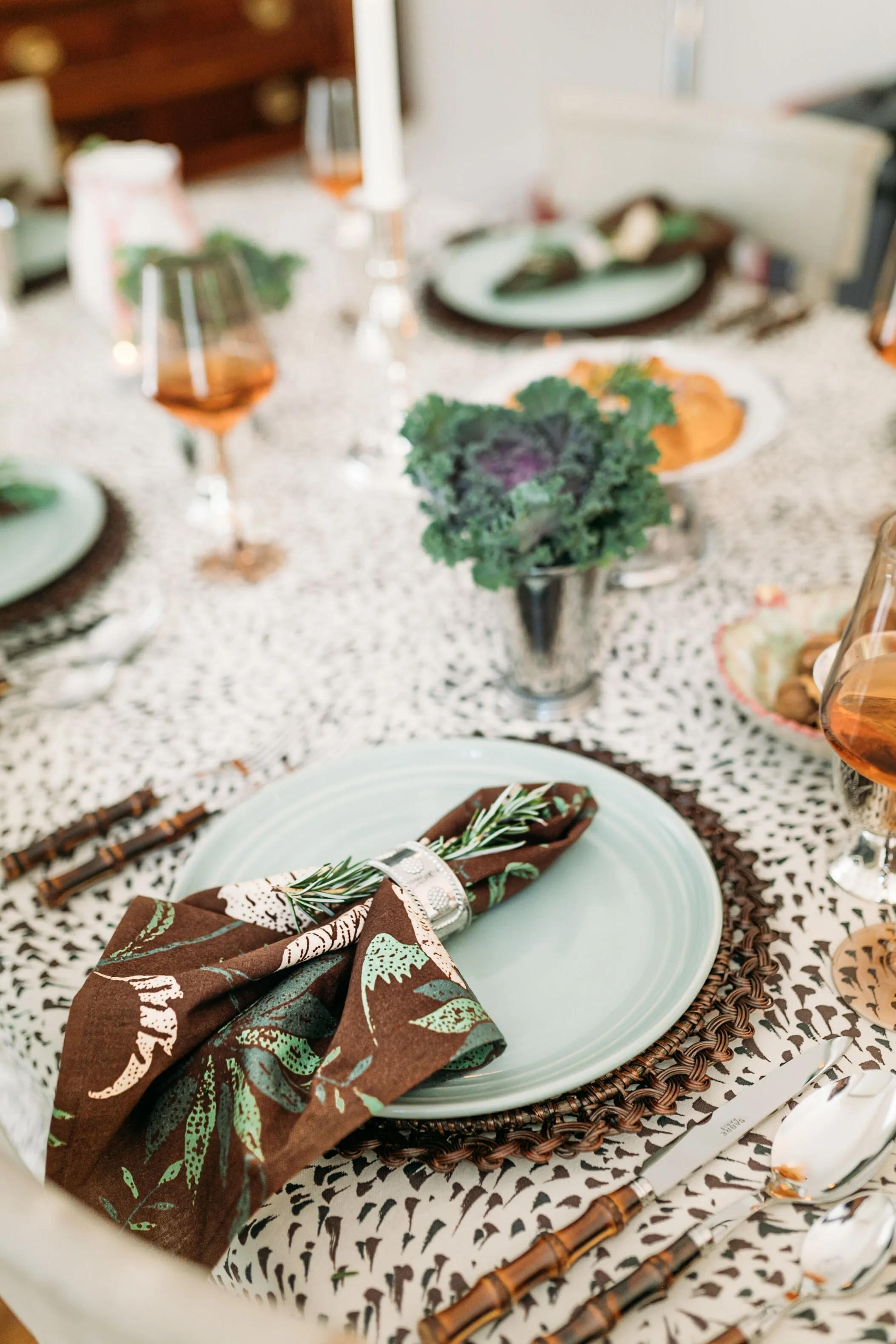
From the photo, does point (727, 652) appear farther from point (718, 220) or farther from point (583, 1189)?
point (718, 220)

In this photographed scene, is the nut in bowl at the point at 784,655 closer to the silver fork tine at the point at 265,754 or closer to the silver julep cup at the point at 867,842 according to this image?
the silver julep cup at the point at 867,842

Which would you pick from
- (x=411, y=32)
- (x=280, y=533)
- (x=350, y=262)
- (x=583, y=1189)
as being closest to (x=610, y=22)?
(x=411, y=32)

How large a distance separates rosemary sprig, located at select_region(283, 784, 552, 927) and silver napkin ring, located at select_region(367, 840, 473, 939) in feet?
0.05

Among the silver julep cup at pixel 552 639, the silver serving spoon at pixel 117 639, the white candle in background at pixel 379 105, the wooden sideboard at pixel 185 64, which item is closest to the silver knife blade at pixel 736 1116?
the silver julep cup at pixel 552 639

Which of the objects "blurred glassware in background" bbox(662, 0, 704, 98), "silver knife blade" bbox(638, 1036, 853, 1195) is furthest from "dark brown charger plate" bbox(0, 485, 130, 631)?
"blurred glassware in background" bbox(662, 0, 704, 98)

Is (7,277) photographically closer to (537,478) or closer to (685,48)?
(537,478)

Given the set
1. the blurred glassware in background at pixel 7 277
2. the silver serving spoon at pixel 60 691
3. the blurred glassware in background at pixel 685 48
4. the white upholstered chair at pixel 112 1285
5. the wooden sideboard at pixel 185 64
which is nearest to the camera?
the white upholstered chair at pixel 112 1285

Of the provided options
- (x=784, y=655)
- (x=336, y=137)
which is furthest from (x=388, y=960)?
(x=336, y=137)

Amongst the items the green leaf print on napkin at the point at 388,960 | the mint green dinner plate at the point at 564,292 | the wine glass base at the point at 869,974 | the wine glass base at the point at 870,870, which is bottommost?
the wine glass base at the point at 869,974

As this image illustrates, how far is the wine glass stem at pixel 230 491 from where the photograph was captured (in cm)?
105

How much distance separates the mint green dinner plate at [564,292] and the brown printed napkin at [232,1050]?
3.36 feet

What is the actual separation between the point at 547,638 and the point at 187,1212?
0.48m

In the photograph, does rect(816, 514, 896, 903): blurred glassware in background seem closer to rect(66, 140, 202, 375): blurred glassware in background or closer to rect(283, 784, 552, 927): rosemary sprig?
rect(283, 784, 552, 927): rosemary sprig

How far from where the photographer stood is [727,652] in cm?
83
